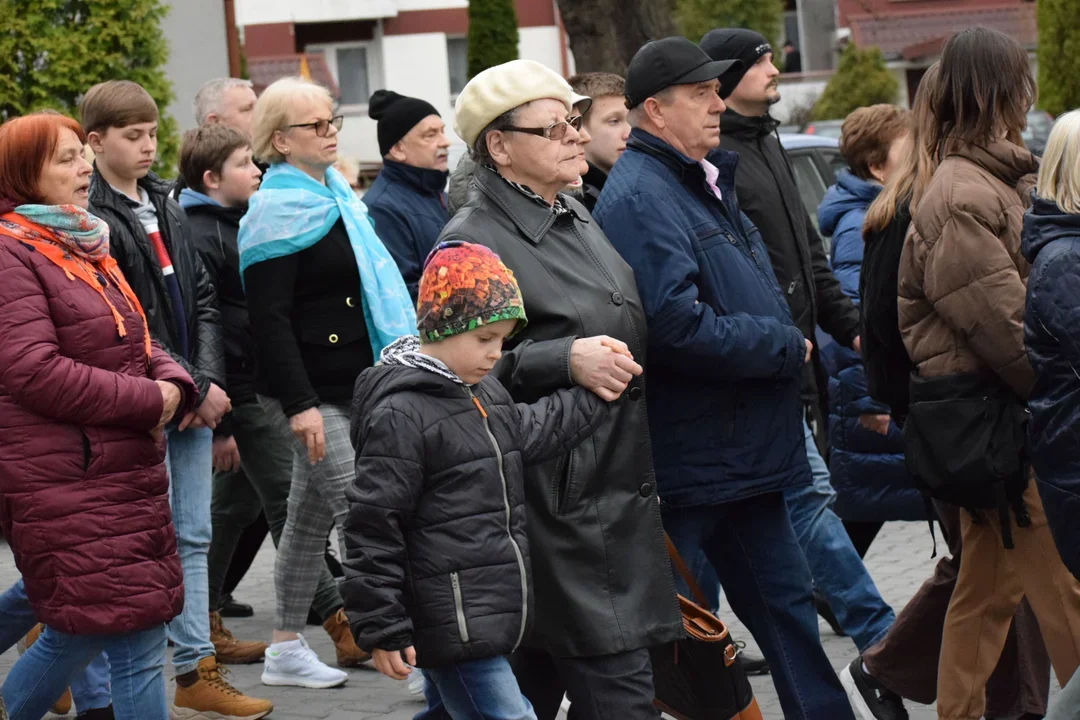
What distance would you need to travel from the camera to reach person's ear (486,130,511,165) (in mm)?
4199

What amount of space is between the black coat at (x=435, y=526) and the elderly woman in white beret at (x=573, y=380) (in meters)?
0.21

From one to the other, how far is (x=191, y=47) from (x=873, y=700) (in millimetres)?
8876

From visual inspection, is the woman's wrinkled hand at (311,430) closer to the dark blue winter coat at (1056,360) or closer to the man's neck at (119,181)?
the man's neck at (119,181)

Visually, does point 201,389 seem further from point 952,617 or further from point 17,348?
point 952,617

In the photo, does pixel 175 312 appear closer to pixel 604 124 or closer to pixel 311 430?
pixel 311 430

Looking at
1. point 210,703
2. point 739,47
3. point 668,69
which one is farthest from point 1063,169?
point 210,703

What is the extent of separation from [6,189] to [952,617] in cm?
301

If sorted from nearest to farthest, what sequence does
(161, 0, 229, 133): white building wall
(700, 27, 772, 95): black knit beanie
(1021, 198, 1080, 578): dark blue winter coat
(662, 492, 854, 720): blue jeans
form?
(1021, 198, 1080, 578): dark blue winter coat → (662, 492, 854, 720): blue jeans → (700, 27, 772, 95): black knit beanie → (161, 0, 229, 133): white building wall

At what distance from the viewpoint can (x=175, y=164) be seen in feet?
34.2

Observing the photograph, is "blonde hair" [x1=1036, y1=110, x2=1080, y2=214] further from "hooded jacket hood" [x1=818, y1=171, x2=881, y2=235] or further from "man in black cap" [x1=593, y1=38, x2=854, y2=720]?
"hooded jacket hood" [x1=818, y1=171, x2=881, y2=235]

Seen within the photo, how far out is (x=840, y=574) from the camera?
5586 millimetres

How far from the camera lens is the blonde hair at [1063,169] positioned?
4.00 metres

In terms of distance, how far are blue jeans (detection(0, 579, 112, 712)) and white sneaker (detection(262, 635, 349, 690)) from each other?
0.75 m

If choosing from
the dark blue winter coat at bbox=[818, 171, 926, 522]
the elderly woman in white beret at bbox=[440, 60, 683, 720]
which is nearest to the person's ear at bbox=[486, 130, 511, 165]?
the elderly woman in white beret at bbox=[440, 60, 683, 720]
